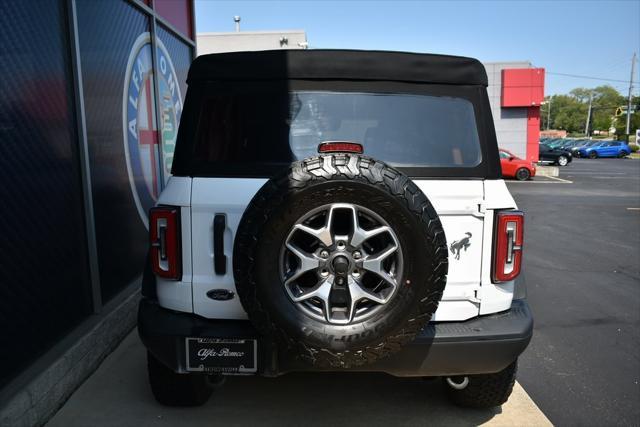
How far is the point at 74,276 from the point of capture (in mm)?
3812

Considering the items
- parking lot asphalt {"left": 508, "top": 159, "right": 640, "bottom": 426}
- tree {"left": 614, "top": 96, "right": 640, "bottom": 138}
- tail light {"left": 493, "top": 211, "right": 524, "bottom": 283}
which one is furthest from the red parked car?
tree {"left": 614, "top": 96, "right": 640, "bottom": 138}

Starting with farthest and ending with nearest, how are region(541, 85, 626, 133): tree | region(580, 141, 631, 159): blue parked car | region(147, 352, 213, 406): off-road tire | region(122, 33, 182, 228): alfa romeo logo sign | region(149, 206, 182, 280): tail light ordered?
1. region(541, 85, 626, 133): tree
2. region(580, 141, 631, 159): blue parked car
3. region(122, 33, 182, 228): alfa romeo logo sign
4. region(147, 352, 213, 406): off-road tire
5. region(149, 206, 182, 280): tail light

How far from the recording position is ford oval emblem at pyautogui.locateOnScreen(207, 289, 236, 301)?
264 centimetres

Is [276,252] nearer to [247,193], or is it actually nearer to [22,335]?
[247,193]

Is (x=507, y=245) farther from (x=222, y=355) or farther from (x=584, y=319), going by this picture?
(x=584, y=319)

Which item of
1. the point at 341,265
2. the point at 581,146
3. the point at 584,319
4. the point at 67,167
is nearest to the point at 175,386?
the point at 341,265

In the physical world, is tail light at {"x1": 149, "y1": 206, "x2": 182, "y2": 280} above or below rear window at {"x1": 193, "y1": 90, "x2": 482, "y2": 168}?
below

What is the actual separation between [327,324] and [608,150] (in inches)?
1882

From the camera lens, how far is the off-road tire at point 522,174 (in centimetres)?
2256

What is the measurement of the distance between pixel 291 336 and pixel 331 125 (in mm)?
1072

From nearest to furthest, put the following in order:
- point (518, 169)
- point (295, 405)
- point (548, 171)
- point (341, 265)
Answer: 1. point (341, 265)
2. point (295, 405)
3. point (518, 169)
4. point (548, 171)

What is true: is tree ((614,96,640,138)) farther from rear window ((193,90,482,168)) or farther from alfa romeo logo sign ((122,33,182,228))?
rear window ((193,90,482,168))

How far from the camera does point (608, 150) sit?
1722 inches

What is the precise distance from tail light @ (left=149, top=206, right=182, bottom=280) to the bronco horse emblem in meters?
1.35
